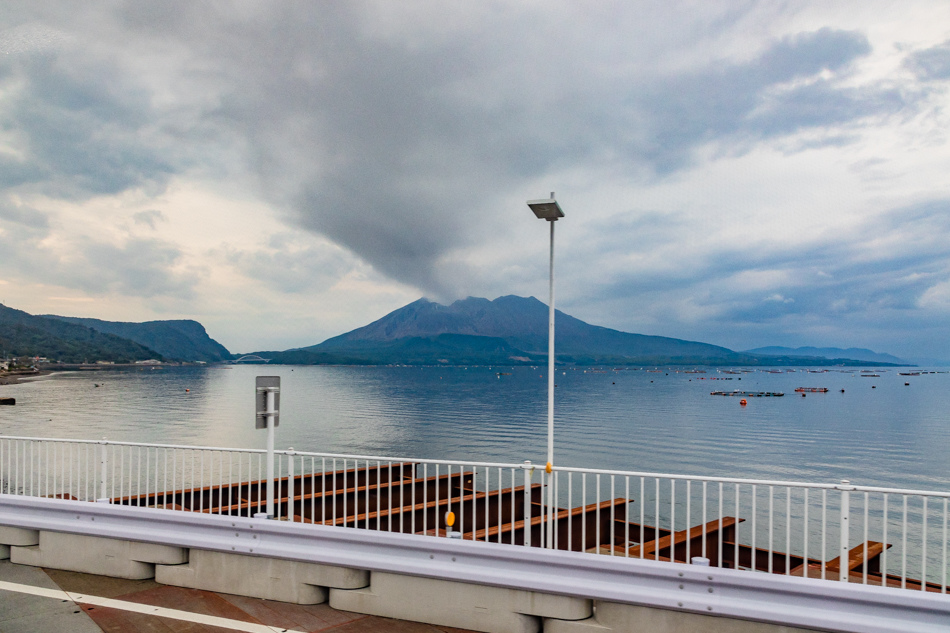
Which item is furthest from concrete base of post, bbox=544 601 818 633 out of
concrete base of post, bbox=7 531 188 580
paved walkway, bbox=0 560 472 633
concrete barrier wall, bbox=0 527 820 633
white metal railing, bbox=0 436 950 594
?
concrete base of post, bbox=7 531 188 580

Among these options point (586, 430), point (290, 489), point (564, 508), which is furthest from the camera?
point (586, 430)

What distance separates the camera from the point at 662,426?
59812 mm

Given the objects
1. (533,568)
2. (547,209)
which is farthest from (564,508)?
(533,568)

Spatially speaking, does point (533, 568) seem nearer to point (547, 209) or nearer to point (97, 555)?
point (547, 209)

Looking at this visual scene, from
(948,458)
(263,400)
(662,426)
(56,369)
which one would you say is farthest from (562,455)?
(56,369)

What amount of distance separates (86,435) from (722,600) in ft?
189

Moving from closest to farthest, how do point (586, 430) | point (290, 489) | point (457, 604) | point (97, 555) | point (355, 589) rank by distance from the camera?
1. point (457, 604)
2. point (355, 589)
3. point (97, 555)
4. point (290, 489)
5. point (586, 430)

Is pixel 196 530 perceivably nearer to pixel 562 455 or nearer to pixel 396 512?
pixel 396 512

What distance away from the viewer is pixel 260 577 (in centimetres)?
561

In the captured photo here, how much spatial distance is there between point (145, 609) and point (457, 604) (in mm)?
2972

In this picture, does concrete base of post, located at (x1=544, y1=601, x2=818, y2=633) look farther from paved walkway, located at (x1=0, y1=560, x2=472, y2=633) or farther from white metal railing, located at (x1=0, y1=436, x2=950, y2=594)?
paved walkway, located at (x1=0, y1=560, x2=472, y2=633)

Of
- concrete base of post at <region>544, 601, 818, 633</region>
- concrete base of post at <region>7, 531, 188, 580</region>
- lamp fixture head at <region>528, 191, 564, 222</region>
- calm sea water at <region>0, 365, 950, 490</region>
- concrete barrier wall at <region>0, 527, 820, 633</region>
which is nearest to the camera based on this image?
concrete base of post at <region>544, 601, 818, 633</region>

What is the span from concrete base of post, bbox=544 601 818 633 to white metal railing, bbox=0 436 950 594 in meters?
0.83

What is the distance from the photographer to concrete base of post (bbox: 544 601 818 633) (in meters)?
4.40
